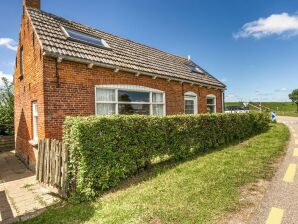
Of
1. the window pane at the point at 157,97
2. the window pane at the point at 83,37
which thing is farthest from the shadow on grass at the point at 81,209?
the window pane at the point at 83,37

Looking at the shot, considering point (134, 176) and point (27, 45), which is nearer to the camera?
point (134, 176)

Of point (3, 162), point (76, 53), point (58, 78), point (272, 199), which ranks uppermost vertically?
point (76, 53)

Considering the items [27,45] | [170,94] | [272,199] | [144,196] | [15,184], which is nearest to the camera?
[272,199]

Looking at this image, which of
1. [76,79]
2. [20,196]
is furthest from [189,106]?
[20,196]

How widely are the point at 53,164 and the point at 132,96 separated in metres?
5.16

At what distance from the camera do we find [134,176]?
6363 mm

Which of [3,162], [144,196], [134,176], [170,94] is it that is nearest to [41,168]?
[134,176]

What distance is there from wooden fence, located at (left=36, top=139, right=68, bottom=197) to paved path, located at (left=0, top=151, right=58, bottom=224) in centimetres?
32

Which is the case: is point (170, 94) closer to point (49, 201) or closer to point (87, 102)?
point (87, 102)

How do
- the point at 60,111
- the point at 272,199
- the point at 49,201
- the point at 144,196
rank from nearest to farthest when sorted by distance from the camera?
the point at 272,199 → the point at 144,196 → the point at 49,201 → the point at 60,111

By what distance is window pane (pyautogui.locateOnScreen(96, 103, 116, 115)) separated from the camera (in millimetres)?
8734

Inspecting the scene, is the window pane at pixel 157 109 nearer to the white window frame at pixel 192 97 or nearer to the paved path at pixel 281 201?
the white window frame at pixel 192 97

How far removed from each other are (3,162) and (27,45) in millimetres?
5665

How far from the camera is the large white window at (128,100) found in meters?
8.87
